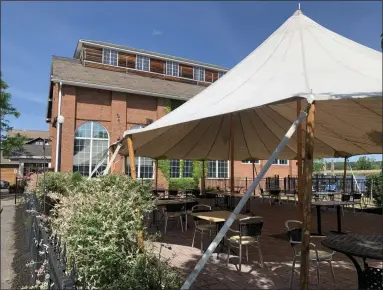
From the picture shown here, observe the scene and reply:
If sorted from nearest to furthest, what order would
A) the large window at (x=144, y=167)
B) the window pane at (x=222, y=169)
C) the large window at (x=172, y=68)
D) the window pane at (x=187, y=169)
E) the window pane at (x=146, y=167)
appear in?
the large window at (x=144, y=167) → the window pane at (x=146, y=167) → the window pane at (x=187, y=169) → the window pane at (x=222, y=169) → the large window at (x=172, y=68)

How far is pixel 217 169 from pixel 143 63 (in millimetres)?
9513

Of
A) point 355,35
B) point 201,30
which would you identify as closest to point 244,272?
point 201,30

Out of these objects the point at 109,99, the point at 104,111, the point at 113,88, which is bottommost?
the point at 104,111

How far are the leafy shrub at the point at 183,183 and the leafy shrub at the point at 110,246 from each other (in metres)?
17.0

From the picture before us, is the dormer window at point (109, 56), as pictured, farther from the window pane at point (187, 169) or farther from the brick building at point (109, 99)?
the window pane at point (187, 169)

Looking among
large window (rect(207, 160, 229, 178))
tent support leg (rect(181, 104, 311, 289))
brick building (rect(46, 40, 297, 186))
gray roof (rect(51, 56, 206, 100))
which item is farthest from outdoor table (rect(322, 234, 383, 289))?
large window (rect(207, 160, 229, 178))

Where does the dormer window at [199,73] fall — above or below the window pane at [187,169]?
above

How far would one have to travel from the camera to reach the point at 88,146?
1873 centimetres

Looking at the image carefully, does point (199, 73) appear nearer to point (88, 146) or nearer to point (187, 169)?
point (187, 169)

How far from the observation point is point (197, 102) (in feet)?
18.7

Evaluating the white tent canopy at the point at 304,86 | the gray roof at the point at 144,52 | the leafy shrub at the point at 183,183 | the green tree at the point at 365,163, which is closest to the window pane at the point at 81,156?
the leafy shrub at the point at 183,183

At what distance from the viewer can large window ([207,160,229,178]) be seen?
900 inches

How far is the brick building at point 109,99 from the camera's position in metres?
17.9

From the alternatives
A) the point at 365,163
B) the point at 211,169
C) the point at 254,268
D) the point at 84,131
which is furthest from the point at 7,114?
the point at 365,163
